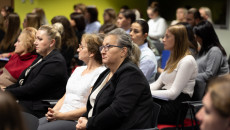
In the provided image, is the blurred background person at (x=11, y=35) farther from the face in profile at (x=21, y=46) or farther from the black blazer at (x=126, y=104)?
the black blazer at (x=126, y=104)

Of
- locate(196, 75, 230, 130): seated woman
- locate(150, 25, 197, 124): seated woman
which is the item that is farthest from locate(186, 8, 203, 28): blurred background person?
locate(196, 75, 230, 130): seated woman

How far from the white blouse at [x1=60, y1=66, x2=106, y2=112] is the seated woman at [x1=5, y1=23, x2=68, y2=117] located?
0.41 metres

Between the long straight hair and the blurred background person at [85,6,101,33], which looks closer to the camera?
the long straight hair

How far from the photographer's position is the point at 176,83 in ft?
10.7

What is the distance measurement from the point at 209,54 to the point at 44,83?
1.96 m

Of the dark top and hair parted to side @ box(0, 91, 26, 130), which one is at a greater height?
hair parted to side @ box(0, 91, 26, 130)

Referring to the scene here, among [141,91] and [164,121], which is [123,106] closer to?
[141,91]

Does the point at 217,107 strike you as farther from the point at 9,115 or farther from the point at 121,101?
the point at 121,101

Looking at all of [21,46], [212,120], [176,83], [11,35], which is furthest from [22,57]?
[212,120]

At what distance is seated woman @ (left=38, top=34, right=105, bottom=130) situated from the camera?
→ 300 centimetres

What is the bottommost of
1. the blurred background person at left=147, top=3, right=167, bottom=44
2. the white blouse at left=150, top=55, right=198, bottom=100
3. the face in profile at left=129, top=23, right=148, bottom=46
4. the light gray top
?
the blurred background person at left=147, top=3, right=167, bottom=44

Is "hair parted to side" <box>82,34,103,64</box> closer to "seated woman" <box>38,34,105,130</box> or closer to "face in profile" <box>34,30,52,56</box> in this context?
"seated woman" <box>38,34,105,130</box>

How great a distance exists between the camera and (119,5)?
1052 cm

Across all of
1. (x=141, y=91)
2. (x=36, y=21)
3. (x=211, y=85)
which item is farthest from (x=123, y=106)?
(x=36, y=21)
